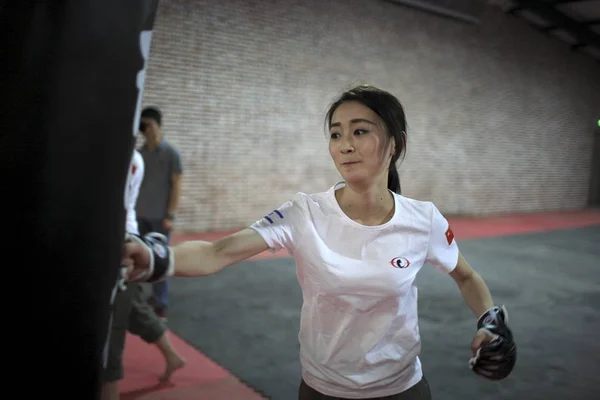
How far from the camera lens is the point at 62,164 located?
567 millimetres

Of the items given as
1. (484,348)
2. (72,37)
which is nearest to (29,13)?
(72,37)

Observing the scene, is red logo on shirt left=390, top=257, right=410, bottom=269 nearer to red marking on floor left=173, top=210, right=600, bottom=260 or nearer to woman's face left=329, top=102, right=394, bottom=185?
woman's face left=329, top=102, right=394, bottom=185

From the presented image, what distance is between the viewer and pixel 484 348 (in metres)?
1.34

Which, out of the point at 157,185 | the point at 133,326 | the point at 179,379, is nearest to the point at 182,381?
the point at 179,379

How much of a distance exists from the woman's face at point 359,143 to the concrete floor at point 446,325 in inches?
65.2

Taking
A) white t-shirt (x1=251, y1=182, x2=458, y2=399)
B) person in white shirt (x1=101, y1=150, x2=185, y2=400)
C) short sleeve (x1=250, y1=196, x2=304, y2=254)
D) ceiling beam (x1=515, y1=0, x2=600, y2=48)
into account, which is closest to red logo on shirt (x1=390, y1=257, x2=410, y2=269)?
white t-shirt (x1=251, y1=182, x2=458, y2=399)

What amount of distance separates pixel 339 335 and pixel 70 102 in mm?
911

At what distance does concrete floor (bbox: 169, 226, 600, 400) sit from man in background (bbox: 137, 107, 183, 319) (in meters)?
0.61

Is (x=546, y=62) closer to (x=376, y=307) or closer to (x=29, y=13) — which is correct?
(x=376, y=307)

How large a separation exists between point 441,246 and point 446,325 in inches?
104

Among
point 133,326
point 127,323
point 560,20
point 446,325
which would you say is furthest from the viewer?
point 560,20

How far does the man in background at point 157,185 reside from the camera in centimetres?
346

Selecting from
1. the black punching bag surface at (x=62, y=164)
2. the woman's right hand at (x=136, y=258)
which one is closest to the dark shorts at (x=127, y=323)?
the woman's right hand at (x=136, y=258)

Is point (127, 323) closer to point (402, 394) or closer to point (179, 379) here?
point (179, 379)
